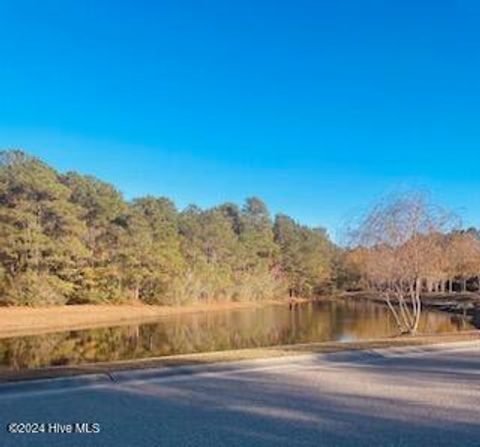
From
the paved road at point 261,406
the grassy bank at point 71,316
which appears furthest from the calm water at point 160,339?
the paved road at point 261,406

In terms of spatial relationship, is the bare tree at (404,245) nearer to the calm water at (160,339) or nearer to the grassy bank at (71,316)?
the calm water at (160,339)

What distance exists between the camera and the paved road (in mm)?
6281

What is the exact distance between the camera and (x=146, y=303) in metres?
60.4

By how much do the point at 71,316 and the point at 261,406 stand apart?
132ft

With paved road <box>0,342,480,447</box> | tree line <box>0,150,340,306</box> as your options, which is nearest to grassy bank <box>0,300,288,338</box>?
tree line <box>0,150,340,306</box>

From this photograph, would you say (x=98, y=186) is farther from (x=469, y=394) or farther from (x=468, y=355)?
(x=469, y=394)

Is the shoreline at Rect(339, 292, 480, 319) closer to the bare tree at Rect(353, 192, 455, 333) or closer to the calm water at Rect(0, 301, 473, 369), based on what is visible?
the calm water at Rect(0, 301, 473, 369)

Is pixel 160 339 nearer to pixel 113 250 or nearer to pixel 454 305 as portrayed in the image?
pixel 113 250

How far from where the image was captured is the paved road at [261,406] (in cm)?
628

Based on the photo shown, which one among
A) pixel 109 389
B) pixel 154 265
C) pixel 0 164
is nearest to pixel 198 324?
pixel 154 265

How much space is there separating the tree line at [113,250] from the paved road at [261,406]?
127 feet

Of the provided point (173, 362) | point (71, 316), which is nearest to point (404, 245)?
point (173, 362)

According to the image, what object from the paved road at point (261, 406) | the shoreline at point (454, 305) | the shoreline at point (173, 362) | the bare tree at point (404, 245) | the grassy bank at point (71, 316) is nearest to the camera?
the paved road at point (261, 406)

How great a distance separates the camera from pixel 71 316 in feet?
149
